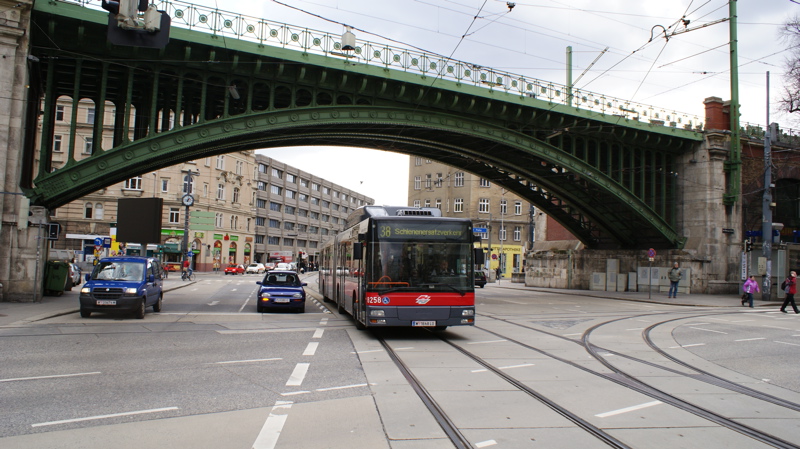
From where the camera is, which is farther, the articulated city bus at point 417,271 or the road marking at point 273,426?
the articulated city bus at point 417,271

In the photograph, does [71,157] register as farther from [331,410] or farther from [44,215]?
[331,410]

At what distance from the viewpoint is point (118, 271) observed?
16719 mm

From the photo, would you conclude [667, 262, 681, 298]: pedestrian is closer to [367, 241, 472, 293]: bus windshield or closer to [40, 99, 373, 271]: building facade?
[367, 241, 472, 293]: bus windshield

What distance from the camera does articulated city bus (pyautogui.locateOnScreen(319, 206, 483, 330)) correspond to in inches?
488

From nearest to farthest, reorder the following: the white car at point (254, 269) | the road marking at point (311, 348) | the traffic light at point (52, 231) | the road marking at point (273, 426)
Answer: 1. the road marking at point (273, 426)
2. the road marking at point (311, 348)
3. the traffic light at point (52, 231)
4. the white car at point (254, 269)

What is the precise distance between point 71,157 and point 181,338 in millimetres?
11148

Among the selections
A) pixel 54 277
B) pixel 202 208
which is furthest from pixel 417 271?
pixel 202 208

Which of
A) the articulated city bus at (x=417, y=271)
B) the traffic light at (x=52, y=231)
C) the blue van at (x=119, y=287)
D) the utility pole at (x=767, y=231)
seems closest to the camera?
the articulated city bus at (x=417, y=271)

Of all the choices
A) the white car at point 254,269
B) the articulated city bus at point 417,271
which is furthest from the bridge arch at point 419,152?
the white car at point 254,269

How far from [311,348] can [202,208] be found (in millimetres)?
56050

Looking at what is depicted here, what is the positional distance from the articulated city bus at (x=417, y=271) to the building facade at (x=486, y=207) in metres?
53.2

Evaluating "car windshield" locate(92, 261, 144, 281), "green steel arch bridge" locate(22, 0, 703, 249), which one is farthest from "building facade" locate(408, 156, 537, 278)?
"car windshield" locate(92, 261, 144, 281)

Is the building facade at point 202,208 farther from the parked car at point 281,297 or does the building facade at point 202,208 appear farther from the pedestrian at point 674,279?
the pedestrian at point 674,279

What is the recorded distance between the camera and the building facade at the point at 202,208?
5322 cm
